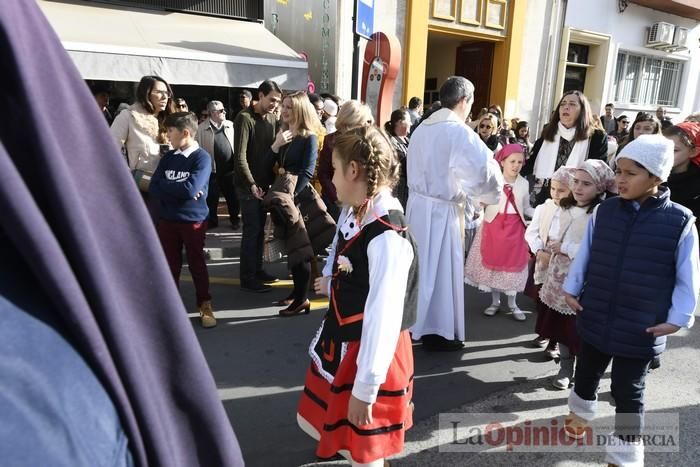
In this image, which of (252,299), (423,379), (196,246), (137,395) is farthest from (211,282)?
(137,395)

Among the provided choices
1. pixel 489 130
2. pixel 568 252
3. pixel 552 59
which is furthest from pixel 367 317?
pixel 552 59

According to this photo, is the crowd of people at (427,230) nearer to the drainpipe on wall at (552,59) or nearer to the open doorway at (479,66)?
the open doorway at (479,66)

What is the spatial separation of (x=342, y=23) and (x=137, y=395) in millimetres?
10197

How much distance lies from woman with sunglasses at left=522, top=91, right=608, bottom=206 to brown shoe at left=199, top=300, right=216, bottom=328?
3107mm

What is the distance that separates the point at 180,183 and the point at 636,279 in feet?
9.97

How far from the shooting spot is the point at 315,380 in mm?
2207

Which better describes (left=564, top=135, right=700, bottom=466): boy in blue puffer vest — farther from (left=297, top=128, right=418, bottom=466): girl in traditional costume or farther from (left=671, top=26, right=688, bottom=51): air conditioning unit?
(left=671, top=26, right=688, bottom=51): air conditioning unit

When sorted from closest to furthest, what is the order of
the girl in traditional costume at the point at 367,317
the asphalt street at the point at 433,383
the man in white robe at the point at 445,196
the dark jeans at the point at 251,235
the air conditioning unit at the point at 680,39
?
the girl in traditional costume at the point at 367,317, the asphalt street at the point at 433,383, the man in white robe at the point at 445,196, the dark jeans at the point at 251,235, the air conditioning unit at the point at 680,39

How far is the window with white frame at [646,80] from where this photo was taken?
15.4 m

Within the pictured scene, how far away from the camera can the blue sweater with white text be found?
379cm

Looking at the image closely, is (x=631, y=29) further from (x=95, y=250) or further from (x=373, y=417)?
(x=95, y=250)

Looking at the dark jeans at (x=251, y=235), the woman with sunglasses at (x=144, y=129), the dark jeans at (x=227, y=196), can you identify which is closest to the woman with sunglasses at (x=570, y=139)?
the dark jeans at (x=251, y=235)

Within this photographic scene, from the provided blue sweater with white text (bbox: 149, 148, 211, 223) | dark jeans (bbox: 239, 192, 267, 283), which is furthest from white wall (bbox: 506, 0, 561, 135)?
blue sweater with white text (bbox: 149, 148, 211, 223)

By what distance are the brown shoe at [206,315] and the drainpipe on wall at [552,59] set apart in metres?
12.0
